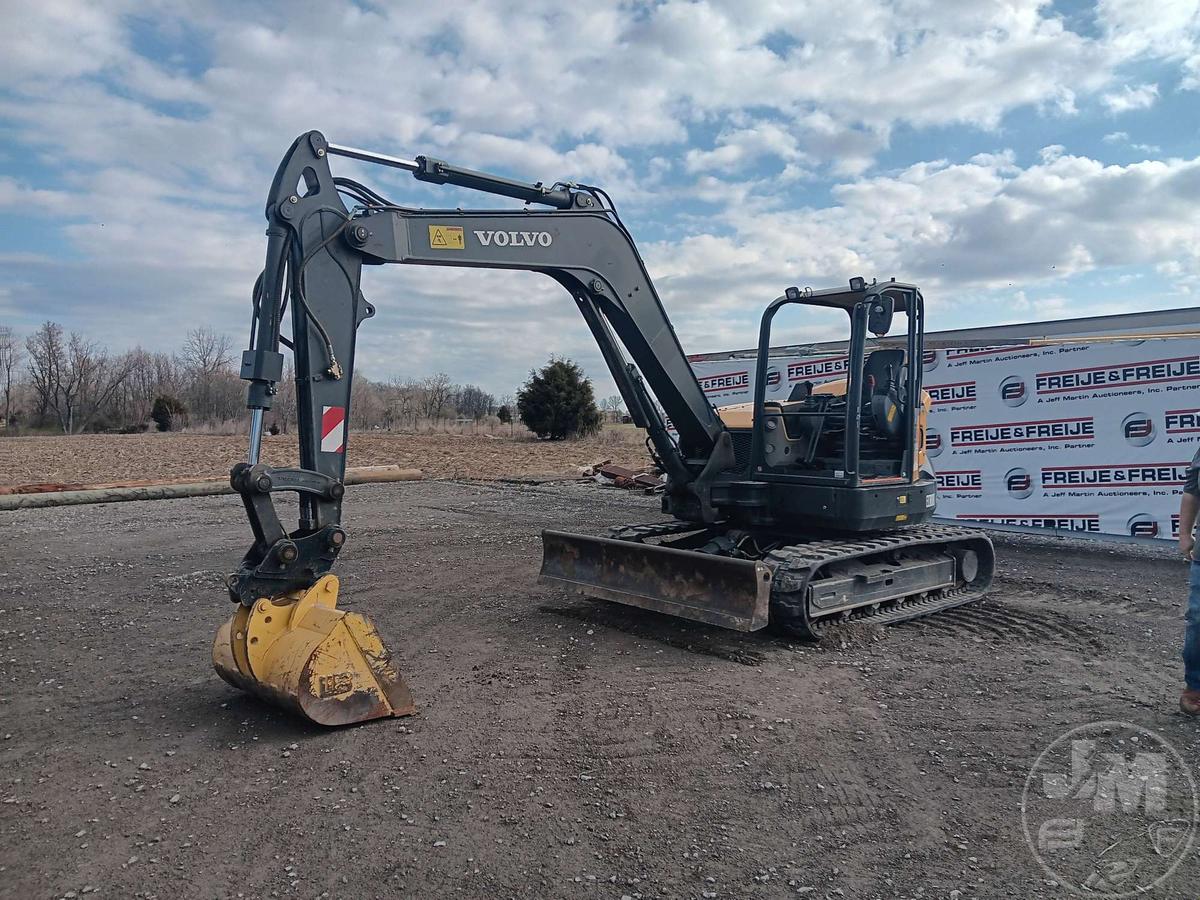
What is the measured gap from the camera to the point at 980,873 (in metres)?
3.25

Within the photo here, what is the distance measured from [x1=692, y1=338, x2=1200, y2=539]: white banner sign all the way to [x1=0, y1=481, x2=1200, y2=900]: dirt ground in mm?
2988

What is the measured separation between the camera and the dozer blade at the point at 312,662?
4559 mm

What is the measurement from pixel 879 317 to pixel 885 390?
0.73 metres

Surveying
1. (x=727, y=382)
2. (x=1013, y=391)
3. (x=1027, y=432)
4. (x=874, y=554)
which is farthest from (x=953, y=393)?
(x=874, y=554)

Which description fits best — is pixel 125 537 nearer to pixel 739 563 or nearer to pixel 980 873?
pixel 739 563

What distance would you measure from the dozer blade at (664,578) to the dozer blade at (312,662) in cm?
235

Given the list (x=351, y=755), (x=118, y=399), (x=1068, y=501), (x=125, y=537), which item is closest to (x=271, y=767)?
(x=351, y=755)

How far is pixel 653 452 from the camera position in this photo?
8023 mm

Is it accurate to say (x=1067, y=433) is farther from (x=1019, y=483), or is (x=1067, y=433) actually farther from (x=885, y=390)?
(x=885, y=390)

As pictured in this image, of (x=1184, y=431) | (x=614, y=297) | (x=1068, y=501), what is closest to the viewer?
(x=614, y=297)

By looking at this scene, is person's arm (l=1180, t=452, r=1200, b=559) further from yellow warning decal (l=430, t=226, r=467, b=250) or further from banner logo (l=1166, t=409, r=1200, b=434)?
banner logo (l=1166, t=409, r=1200, b=434)

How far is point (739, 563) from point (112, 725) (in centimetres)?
390

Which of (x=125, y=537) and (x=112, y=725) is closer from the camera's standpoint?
(x=112, y=725)
